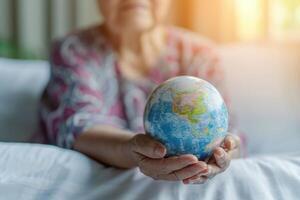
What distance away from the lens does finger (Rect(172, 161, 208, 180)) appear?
2.16ft

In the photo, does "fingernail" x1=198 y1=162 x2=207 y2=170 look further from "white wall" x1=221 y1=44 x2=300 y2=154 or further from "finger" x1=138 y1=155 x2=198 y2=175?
"white wall" x1=221 y1=44 x2=300 y2=154

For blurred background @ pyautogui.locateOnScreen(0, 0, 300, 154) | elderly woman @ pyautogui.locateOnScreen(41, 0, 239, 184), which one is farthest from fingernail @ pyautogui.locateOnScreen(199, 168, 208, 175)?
blurred background @ pyautogui.locateOnScreen(0, 0, 300, 154)

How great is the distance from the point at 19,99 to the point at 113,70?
0.32m

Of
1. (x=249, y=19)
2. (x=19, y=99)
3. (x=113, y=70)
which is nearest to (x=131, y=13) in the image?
(x=113, y=70)

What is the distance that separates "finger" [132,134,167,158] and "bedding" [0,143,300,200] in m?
0.06

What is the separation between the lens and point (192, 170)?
2.17 feet

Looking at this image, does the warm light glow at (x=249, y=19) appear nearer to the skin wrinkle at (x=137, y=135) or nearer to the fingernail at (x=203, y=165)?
the skin wrinkle at (x=137, y=135)

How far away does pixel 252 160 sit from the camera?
815 mm

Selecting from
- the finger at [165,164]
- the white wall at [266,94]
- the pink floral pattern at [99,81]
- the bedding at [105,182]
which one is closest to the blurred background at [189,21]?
the white wall at [266,94]

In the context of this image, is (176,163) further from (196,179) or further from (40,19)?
(40,19)

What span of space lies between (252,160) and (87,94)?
1.14ft

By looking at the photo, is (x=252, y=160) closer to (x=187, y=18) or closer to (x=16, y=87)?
(x=16, y=87)

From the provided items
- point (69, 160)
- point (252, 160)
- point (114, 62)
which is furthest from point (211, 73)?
point (69, 160)

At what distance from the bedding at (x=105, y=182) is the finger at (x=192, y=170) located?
0.06 metres
